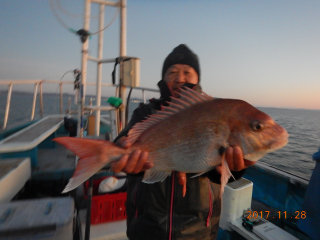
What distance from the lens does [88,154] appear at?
138cm

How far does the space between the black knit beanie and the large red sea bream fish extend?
0.88 meters

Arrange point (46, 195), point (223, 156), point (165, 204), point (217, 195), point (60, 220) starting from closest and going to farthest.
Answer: point (223, 156)
point (165, 204)
point (217, 195)
point (60, 220)
point (46, 195)

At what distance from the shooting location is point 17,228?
198 cm

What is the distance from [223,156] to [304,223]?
241 centimetres

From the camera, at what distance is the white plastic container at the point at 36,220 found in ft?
6.52

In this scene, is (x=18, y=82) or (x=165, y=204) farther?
(x=18, y=82)

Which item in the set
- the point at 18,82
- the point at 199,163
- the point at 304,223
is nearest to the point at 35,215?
the point at 199,163

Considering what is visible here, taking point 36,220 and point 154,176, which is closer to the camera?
point 154,176

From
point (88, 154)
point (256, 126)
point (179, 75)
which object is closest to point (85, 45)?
point (179, 75)

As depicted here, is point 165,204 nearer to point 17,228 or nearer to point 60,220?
point 60,220

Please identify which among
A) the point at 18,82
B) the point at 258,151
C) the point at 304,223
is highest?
the point at 18,82

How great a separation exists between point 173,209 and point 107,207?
1.73m

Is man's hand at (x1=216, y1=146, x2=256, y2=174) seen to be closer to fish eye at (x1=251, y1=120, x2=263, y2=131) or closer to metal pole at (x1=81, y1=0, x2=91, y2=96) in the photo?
fish eye at (x1=251, y1=120, x2=263, y2=131)

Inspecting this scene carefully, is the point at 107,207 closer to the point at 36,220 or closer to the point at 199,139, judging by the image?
the point at 36,220
